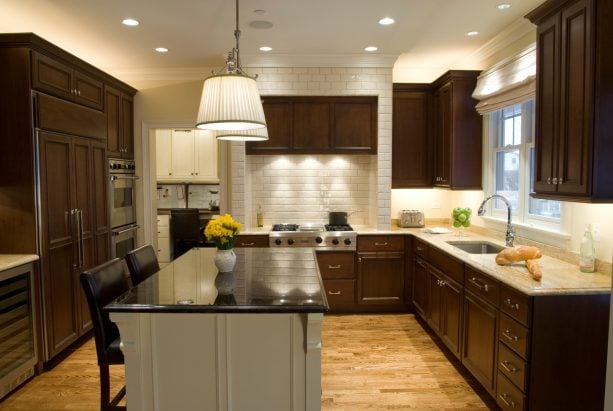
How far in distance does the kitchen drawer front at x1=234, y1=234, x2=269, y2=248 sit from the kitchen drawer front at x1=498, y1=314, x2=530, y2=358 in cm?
266

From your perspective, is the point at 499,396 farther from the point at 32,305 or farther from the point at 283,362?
the point at 32,305

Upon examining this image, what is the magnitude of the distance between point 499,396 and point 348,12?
2977 mm

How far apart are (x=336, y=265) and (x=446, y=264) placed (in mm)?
1382

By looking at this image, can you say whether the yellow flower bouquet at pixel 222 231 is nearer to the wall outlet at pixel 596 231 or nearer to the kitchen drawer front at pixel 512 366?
the kitchen drawer front at pixel 512 366

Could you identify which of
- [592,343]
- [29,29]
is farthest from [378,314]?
[29,29]

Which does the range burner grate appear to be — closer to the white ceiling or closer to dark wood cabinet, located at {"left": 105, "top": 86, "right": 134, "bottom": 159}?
the white ceiling

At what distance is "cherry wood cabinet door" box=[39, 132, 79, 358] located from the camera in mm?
3297

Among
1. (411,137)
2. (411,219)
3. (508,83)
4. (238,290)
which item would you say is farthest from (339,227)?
(238,290)

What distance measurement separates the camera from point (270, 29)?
385 centimetres

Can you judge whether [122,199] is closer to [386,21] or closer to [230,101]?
[230,101]

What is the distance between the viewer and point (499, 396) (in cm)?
259

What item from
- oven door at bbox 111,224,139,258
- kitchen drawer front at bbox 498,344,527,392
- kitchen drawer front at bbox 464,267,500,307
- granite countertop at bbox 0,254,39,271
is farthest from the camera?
oven door at bbox 111,224,139,258

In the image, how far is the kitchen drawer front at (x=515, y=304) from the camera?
2.29 meters

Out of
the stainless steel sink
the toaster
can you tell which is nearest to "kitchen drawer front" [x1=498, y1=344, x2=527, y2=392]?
the stainless steel sink
